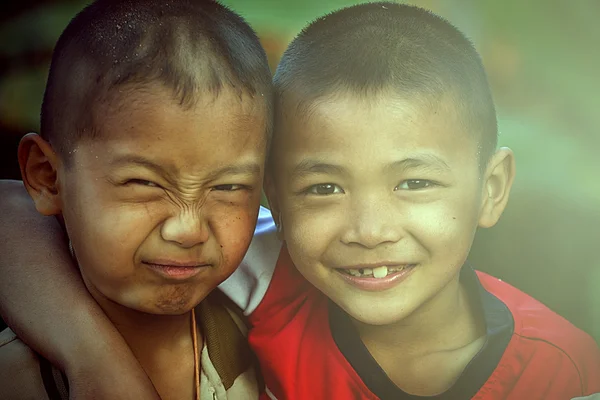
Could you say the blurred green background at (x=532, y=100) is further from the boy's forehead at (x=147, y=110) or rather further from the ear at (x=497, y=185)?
the boy's forehead at (x=147, y=110)

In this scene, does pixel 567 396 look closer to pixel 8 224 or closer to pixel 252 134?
pixel 252 134

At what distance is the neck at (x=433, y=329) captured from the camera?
0.90 metres

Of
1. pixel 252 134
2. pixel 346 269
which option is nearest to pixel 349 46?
pixel 252 134

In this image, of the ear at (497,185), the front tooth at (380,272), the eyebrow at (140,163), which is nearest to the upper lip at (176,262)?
the eyebrow at (140,163)

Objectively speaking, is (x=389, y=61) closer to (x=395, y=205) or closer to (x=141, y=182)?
(x=395, y=205)

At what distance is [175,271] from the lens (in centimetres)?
78

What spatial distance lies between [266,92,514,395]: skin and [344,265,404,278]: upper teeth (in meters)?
0.01

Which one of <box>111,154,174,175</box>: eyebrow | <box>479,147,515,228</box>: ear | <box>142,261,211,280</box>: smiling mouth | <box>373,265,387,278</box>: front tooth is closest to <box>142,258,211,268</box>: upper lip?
<box>142,261,211,280</box>: smiling mouth

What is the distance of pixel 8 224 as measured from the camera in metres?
0.89

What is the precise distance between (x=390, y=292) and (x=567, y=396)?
0.26 m

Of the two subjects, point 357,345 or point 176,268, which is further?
point 357,345

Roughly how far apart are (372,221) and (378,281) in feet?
0.28

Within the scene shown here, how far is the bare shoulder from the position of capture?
784 millimetres

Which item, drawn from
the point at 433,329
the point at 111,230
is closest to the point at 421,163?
the point at 433,329
